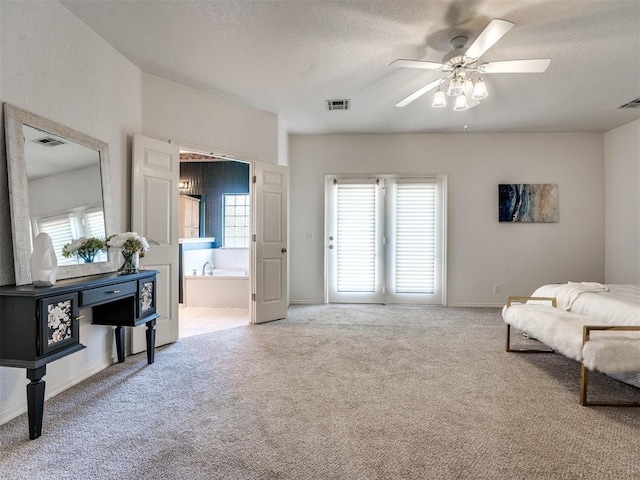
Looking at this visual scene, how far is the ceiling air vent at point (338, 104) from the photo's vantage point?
13.7 ft

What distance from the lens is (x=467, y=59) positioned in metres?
2.71

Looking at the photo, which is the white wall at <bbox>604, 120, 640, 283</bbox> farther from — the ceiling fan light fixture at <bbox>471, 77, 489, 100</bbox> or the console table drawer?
the console table drawer

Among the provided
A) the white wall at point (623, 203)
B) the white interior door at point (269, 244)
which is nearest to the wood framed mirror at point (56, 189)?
the white interior door at point (269, 244)

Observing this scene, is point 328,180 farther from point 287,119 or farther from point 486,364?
point 486,364

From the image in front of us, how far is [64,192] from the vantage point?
245 cm

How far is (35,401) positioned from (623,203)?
22.5 ft

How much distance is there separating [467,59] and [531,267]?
12.8 ft

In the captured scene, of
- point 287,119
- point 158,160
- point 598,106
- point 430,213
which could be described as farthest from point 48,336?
point 598,106

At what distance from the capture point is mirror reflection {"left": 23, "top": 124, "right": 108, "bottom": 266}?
2.21 meters

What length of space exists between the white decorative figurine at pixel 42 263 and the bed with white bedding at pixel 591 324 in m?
3.35

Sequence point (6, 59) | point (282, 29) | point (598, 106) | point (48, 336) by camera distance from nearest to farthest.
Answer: point (48, 336)
point (6, 59)
point (282, 29)
point (598, 106)

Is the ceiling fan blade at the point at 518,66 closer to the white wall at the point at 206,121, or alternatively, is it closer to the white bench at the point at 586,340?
the white bench at the point at 586,340

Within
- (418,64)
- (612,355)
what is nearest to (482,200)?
(418,64)

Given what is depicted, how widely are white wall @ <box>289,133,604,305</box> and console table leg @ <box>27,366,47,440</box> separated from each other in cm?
391
